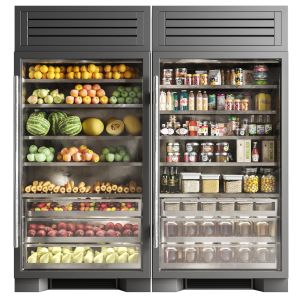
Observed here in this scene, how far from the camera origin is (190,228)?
659cm

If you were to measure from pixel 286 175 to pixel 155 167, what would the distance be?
1321mm

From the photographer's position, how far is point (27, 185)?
6695mm

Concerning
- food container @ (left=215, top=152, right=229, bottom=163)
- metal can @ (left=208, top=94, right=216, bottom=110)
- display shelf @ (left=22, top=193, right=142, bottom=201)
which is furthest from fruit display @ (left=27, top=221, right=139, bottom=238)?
metal can @ (left=208, top=94, right=216, bottom=110)

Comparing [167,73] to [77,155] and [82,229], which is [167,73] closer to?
[77,155]

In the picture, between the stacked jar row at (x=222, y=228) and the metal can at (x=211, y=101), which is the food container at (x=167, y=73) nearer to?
the metal can at (x=211, y=101)

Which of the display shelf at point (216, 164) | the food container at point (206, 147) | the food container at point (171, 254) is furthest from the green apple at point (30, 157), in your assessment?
the food container at point (206, 147)

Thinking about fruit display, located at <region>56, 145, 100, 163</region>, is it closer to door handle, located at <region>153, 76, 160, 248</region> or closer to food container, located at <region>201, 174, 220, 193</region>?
door handle, located at <region>153, 76, 160, 248</region>

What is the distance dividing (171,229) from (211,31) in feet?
6.67

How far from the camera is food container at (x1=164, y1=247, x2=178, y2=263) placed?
6570 millimetres

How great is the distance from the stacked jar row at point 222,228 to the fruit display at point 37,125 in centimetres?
159

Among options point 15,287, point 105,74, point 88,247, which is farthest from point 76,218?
point 105,74

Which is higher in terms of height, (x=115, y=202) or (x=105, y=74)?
(x=105, y=74)

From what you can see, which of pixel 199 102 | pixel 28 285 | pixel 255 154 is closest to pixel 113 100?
pixel 199 102

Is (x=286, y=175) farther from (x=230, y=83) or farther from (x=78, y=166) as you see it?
(x=78, y=166)
